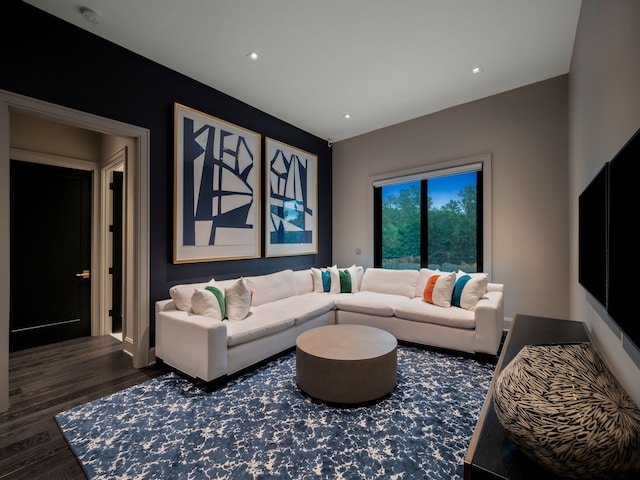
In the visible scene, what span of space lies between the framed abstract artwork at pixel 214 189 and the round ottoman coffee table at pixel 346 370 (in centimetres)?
178

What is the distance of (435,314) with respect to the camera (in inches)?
130

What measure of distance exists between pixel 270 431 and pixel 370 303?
2.14 m

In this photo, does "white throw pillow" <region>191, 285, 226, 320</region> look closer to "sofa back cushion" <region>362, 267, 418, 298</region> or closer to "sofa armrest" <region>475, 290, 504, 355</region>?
"sofa back cushion" <region>362, 267, 418, 298</region>

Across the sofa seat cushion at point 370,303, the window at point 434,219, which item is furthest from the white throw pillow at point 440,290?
the window at point 434,219

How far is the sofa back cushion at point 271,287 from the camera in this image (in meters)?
3.69

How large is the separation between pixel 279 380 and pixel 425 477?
1456mm

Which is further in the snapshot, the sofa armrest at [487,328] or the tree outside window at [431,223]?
the tree outside window at [431,223]

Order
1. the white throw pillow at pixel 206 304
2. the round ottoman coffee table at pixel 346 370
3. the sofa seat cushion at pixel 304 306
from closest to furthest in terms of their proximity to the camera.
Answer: the round ottoman coffee table at pixel 346 370 < the white throw pillow at pixel 206 304 < the sofa seat cushion at pixel 304 306

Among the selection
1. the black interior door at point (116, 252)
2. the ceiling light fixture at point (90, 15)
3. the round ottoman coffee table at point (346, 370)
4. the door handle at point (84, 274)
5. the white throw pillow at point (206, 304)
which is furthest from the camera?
the black interior door at point (116, 252)

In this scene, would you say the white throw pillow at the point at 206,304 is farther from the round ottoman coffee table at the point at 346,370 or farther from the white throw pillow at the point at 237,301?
the round ottoman coffee table at the point at 346,370

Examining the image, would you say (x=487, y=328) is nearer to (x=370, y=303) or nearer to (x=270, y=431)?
(x=370, y=303)

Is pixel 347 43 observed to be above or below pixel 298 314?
above

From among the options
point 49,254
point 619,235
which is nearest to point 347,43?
point 619,235

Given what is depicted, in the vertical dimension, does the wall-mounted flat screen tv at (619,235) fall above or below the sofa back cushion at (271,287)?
above
